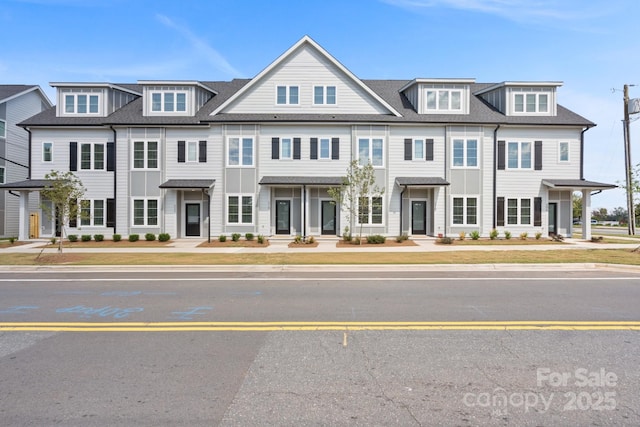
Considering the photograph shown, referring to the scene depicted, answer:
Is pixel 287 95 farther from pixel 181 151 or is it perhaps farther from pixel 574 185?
pixel 574 185

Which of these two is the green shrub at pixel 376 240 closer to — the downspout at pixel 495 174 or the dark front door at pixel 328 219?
the dark front door at pixel 328 219

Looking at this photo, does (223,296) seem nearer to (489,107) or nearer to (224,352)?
(224,352)

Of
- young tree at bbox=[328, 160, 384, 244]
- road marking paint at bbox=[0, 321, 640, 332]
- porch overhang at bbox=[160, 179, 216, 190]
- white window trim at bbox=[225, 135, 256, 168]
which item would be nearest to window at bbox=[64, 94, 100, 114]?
porch overhang at bbox=[160, 179, 216, 190]

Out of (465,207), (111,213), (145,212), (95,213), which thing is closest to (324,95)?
(465,207)

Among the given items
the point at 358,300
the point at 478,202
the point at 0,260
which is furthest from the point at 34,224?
the point at 478,202

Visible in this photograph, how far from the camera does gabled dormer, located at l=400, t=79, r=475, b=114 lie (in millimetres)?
26203

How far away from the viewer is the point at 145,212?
25.6m

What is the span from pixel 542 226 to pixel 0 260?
28461 mm

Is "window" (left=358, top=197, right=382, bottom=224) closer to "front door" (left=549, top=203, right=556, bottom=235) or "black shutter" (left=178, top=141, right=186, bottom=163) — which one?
"black shutter" (left=178, top=141, right=186, bottom=163)

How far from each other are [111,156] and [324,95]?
14.2 meters

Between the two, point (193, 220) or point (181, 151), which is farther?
point (193, 220)

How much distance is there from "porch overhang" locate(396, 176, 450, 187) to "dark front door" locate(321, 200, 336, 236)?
14.9 ft

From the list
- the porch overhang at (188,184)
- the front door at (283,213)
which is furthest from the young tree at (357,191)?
the porch overhang at (188,184)

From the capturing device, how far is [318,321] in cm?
675
